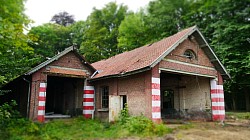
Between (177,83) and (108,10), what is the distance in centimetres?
2666

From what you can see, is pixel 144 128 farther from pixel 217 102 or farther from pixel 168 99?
pixel 168 99

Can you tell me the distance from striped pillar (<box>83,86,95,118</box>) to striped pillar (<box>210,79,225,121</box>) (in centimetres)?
843

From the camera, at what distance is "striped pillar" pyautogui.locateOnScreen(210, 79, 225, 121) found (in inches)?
606

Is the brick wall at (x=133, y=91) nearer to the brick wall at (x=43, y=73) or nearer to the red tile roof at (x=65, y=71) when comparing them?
the red tile roof at (x=65, y=71)

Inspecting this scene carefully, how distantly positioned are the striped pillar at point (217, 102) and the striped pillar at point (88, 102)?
843 cm

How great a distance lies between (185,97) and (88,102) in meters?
7.31

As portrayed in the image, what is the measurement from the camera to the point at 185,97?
17.2 m

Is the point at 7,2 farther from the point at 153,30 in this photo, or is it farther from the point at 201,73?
the point at 153,30

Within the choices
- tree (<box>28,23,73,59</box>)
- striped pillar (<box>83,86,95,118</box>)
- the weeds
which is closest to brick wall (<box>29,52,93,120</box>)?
striped pillar (<box>83,86,95,118</box>)

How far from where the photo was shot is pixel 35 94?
13.7 m

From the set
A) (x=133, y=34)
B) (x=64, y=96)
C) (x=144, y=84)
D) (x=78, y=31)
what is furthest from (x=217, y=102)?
(x=78, y=31)

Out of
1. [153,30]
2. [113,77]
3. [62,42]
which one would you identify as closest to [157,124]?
[113,77]

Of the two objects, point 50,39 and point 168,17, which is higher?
point 168,17

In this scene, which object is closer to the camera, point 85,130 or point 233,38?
point 85,130
